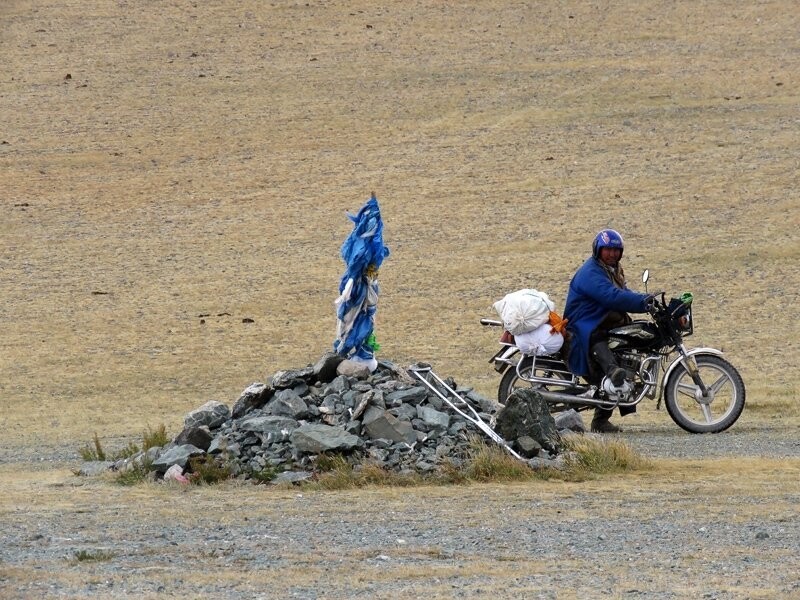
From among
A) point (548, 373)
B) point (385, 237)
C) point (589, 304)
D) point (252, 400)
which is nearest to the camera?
point (252, 400)

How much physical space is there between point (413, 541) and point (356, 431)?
292cm

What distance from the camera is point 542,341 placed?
512 inches

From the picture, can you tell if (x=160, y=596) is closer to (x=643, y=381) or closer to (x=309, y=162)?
(x=643, y=381)

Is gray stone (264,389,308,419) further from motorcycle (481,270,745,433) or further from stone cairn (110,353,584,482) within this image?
motorcycle (481,270,745,433)

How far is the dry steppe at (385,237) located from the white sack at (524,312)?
1.42 meters

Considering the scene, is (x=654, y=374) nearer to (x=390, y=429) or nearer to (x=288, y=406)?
(x=390, y=429)

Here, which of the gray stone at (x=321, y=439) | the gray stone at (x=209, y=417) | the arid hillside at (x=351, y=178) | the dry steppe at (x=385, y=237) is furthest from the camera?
the arid hillside at (x=351, y=178)

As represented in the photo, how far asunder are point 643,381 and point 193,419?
156 inches

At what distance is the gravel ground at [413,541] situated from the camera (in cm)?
745

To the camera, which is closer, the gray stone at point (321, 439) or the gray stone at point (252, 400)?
the gray stone at point (321, 439)

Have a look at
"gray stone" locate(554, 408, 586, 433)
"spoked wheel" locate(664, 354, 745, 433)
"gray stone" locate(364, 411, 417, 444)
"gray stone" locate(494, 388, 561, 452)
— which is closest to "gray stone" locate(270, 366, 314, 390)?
"gray stone" locate(364, 411, 417, 444)

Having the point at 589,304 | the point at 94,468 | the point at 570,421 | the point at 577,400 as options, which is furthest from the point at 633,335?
the point at 94,468

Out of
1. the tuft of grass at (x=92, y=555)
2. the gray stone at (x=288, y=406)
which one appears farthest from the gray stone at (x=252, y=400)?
the tuft of grass at (x=92, y=555)

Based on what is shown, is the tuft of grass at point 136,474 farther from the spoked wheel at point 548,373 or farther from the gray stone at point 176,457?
the spoked wheel at point 548,373
